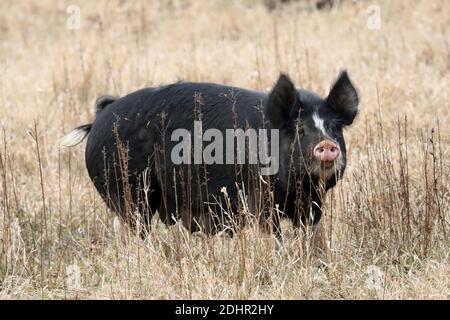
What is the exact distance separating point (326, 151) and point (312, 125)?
1.00ft

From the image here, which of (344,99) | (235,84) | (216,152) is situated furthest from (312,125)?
(235,84)

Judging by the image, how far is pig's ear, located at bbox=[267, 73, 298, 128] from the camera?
5750mm

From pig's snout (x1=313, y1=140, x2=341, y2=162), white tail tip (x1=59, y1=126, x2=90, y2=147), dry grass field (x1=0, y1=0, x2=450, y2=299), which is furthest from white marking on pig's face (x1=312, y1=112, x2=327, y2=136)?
white tail tip (x1=59, y1=126, x2=90, y2=147)

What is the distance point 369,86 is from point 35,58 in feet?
17.4

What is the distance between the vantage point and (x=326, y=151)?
5430 millimetres

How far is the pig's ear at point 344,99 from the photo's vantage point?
5918 millimetres

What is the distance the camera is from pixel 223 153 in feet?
20.0

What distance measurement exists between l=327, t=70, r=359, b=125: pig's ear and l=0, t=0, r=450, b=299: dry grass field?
1.13 feet

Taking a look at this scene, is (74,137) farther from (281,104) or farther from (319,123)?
(319,123)

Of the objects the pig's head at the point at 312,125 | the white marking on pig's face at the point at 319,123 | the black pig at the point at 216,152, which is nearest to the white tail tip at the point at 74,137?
the black pig at the point at 216,152

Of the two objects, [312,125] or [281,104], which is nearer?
[312,125]

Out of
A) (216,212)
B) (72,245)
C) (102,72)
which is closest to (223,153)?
(216,212)

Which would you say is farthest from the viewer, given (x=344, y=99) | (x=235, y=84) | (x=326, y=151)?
(x=235, y=84)
